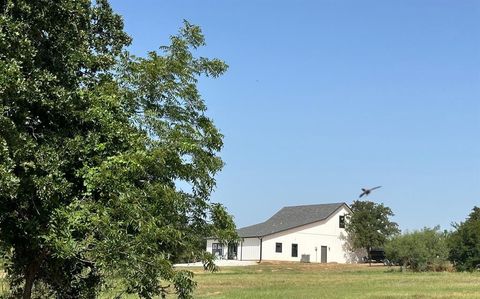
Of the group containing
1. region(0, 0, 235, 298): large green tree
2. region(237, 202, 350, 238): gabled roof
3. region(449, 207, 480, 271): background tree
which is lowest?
region(0, 0, 235, 298): large green tree

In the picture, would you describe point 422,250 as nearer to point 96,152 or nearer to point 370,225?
point 370,225

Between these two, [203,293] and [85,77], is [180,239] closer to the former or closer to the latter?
[85,77]

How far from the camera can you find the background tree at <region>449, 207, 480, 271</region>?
49.5 meters

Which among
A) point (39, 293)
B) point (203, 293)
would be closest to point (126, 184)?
point (39, 293)

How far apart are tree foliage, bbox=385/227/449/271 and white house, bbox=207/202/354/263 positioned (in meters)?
12.6

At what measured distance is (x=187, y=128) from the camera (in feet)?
31.8

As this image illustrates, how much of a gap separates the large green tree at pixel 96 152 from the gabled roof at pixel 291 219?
5474 cm

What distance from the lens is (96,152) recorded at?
339 inches

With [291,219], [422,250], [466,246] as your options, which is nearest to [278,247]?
[291,219]

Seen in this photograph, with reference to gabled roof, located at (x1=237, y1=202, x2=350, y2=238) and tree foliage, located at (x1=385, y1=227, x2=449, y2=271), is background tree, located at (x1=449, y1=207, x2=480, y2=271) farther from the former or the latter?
gabled roof, located at (x1=237, y1=202, x2=350, y2=238)

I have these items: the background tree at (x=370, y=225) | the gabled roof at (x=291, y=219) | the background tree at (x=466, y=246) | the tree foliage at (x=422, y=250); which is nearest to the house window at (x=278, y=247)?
the gabled roof at (x=291, y=219)

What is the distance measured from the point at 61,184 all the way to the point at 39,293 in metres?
3.99

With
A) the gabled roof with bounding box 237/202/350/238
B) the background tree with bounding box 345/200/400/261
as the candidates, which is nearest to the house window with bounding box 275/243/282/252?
the gabled roof with bounding box 237/202/350/238

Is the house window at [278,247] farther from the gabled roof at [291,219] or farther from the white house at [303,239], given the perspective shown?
the gabled roof at [291,219]
